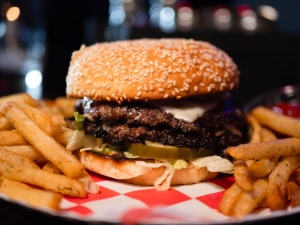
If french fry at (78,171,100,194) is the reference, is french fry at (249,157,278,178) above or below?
above

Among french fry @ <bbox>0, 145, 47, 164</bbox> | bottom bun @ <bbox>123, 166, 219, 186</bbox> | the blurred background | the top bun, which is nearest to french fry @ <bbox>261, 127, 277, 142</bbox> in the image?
the top bun

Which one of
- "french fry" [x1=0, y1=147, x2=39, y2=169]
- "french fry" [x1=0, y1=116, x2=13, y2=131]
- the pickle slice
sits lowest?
the pickle slice

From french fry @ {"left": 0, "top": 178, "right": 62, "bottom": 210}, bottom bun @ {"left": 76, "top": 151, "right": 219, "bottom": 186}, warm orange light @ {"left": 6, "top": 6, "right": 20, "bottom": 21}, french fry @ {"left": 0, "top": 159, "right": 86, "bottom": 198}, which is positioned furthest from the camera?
warm orange light @ {"left": 6, "top": 6, "right": 20, "bottom": 21}

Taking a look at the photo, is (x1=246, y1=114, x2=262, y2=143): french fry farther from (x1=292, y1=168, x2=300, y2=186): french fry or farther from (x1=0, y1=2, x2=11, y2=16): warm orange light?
(x1=0, y1=2, x2=11, y2=16): warm orange light

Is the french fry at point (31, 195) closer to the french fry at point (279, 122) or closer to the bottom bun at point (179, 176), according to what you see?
the bottom bun at point (179, 176)

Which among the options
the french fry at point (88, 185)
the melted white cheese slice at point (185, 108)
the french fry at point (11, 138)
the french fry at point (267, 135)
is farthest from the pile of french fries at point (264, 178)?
the french fry at point (11, 138)

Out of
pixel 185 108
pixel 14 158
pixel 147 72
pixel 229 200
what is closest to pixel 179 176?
pixel 185 108

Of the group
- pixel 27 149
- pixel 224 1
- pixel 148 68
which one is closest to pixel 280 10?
pixel 224 1
